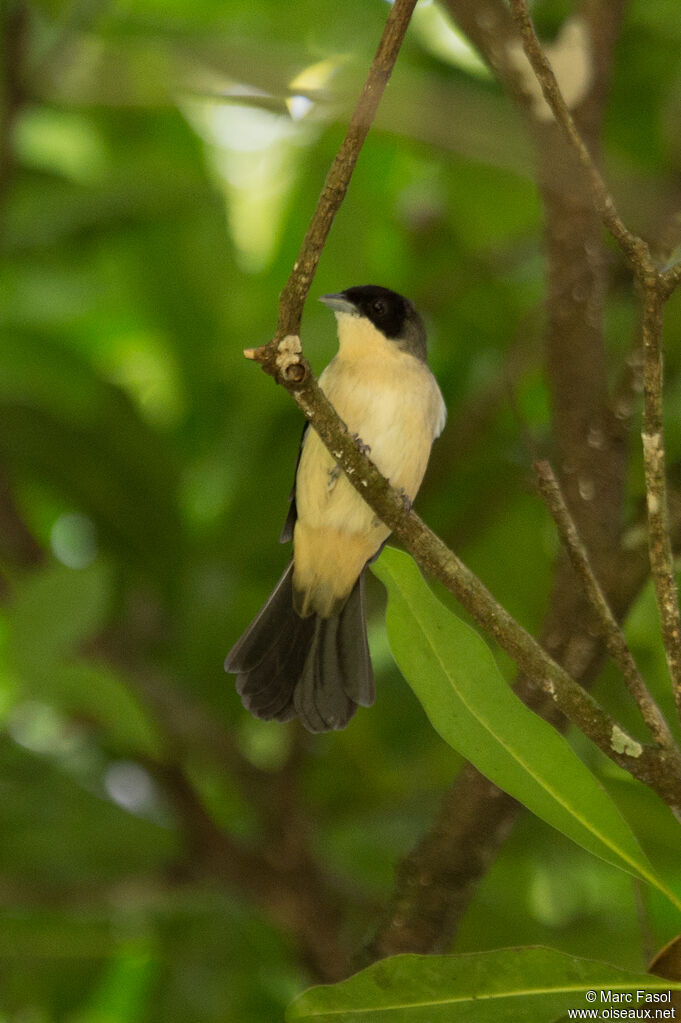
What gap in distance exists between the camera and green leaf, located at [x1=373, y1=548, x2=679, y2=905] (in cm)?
227

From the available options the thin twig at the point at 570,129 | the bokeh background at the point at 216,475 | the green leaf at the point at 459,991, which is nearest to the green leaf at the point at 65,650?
the bokeh background at the point at 216,475

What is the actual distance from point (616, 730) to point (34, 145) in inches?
164

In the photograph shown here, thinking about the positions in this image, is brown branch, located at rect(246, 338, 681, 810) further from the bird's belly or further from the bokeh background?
the bird's belly

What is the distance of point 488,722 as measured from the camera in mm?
2279

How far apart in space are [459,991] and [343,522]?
185 centimetres

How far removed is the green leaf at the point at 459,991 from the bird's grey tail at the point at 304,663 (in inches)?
45.1

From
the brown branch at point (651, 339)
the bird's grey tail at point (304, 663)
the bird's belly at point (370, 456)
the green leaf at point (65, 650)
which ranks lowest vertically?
the bird's grey tail at point (304, 663)

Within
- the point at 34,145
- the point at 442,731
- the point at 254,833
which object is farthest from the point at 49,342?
the point at 442,731

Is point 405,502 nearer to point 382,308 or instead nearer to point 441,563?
point 441,563

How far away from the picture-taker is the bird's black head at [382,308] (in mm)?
3949

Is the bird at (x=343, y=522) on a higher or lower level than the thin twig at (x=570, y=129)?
lower

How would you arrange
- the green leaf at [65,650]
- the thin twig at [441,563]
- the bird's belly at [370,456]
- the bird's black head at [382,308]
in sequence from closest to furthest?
1. the thin twig at [441,563]
2. the green leaf at [65,650]
3. the bird's belly at [370,456]
4. the bird's black head at [382,308]

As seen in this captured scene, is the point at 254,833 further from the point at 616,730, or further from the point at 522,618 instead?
the point at 616,730

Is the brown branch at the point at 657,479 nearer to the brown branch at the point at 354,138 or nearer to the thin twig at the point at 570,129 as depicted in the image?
the thin twig at the point at 570,129
